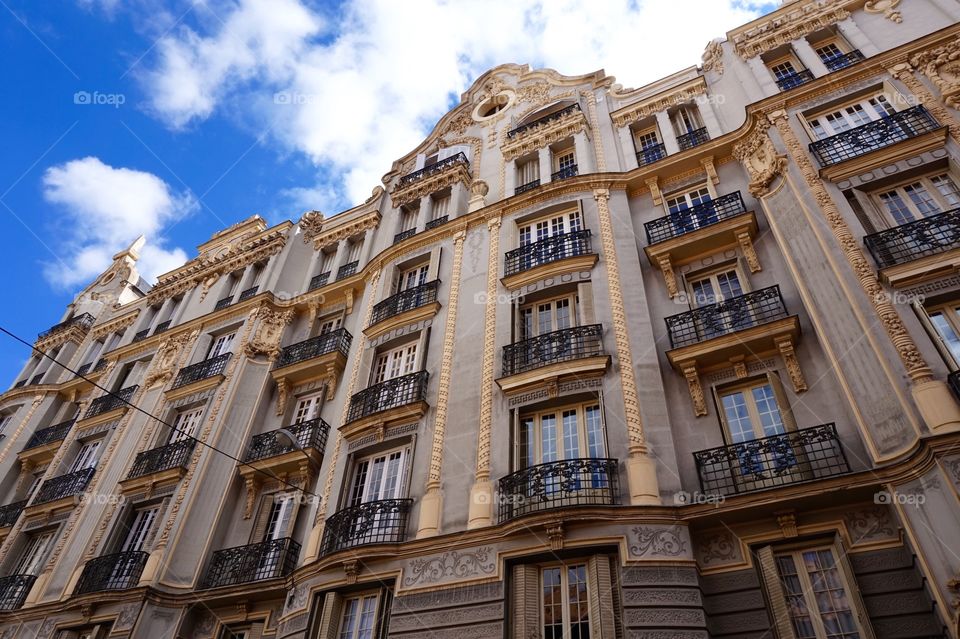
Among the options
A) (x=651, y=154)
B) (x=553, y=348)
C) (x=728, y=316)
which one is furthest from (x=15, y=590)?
(x=651, y=154)

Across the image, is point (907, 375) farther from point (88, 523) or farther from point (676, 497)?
point (88, 523)

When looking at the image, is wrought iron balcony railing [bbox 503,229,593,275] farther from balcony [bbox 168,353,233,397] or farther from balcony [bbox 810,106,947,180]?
balcony [bbox 168,353,233,397]

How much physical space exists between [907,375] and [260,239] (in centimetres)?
2451

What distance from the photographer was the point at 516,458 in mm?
13523

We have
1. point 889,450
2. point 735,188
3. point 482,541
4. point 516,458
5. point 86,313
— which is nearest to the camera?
point 889,450

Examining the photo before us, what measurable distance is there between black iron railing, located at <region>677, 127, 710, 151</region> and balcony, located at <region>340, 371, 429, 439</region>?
1091 cm

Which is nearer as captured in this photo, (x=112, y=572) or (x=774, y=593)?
(x=774, y=593)

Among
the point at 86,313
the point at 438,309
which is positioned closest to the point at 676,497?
the point at 438,309

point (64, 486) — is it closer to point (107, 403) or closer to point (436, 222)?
point (107, 403)

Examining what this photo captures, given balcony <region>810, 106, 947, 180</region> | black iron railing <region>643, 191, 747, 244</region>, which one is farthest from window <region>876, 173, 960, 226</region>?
black iron railing <region>643, 191, 747, 244</region>

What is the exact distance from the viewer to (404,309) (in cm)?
1873

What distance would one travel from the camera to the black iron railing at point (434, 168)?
2327cm

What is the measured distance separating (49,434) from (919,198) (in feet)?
105

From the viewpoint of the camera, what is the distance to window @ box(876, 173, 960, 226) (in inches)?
516
